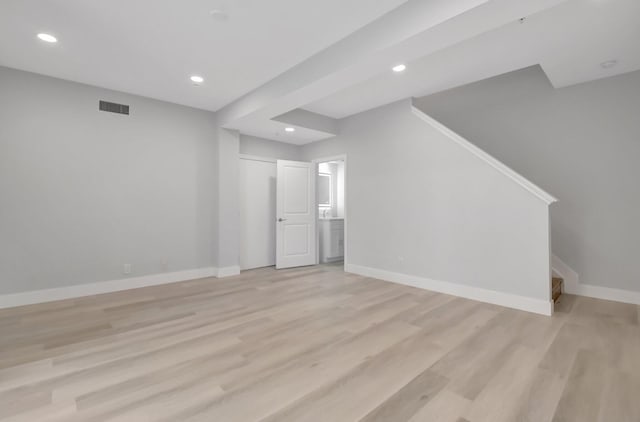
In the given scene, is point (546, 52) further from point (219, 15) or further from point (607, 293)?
point (219, 15)

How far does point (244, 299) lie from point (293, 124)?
9.32 ft

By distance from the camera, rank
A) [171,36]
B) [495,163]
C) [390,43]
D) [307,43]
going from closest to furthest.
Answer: [390,43]
[171,36]
[307,43]
[495,163]

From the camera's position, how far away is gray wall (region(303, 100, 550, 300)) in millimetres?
3340

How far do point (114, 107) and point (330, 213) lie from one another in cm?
467

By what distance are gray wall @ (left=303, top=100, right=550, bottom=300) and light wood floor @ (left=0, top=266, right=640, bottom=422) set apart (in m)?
0.53

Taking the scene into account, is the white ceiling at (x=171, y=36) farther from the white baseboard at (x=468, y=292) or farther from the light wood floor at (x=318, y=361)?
the white baseboard at (x=468, y=292)

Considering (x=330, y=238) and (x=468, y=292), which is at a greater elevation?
(x=330, y=238)

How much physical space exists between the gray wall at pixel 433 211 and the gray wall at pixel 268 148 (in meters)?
1.01

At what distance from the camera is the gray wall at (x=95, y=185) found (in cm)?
346

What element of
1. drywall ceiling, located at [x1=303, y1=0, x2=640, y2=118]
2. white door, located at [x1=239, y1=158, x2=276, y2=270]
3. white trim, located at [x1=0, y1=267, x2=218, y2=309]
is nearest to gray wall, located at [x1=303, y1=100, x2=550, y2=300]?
drywall ceiling, located at [x1=303, y1=0, x2=640, y2=118]

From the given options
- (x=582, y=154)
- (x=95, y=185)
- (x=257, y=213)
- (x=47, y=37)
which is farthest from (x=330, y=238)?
(x=47, y=37)

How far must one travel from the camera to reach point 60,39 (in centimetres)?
284

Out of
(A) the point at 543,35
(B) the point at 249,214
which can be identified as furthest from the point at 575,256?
(B) the point at 249,214

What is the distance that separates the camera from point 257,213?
18.8 ft
